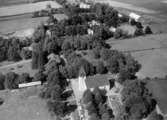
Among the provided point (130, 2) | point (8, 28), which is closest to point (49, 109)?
point (8, 28)

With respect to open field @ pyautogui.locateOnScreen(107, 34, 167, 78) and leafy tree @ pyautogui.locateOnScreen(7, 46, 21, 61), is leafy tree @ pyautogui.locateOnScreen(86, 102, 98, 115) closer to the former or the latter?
open field @ pyautogui.locateOnScreen(107, 34, 167, 78)

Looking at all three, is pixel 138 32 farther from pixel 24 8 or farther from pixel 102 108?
pixel 24 8

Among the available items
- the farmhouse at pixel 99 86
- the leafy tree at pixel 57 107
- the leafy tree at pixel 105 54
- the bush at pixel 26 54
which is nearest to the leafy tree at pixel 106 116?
the farmhouse at pixel 99 86

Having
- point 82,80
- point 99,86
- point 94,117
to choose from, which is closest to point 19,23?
point 82,80

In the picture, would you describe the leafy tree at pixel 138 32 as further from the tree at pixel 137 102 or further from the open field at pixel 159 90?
the tree at pixel 137 102

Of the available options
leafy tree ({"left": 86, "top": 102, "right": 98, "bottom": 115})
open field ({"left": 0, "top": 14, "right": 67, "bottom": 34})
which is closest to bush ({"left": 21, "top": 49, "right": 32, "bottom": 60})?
open field ({"left": 0, "top": 14, "right": 67, "bottom": 34})

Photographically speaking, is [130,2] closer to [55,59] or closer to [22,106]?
[55,59]

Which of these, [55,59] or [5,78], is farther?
[55,59]
